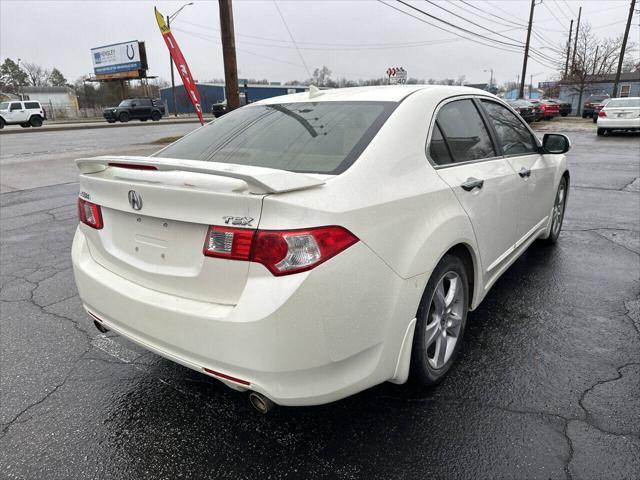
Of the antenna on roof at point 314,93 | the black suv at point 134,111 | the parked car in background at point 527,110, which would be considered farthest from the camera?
the black suv at point 134,111

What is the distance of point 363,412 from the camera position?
245 cm

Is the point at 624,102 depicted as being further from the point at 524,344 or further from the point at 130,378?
the point at 130,378

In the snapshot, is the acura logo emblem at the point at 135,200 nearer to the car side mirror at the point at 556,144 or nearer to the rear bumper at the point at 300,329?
the rear bumper at the point at 300,329

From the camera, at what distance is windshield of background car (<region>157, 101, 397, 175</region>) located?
90.7 inches

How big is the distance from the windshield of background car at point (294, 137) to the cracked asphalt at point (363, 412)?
4.25 feet

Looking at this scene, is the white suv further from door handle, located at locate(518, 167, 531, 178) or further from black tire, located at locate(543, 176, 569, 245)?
door handle, located at locate(518, 167, 531, 178)

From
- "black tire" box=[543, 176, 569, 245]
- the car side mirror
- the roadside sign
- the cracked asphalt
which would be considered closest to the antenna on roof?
the cracked asphalt

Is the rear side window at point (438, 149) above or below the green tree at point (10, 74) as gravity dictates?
below

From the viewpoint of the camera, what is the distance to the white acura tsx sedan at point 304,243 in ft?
5.94

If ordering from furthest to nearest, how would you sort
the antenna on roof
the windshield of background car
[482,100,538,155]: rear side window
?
[482,100,538,155]: rear side window
the antenna on roof
the windshield of background car

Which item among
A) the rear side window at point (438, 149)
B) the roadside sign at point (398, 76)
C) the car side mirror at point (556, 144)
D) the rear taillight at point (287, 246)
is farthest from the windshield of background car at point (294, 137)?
the roadside sign at point (398, 76)

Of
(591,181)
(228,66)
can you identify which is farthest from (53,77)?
(591,181)

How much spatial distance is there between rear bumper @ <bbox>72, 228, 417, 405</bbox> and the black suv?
41.4 m

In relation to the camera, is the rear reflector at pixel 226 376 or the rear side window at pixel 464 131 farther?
the rear side window at pixel 464 131
